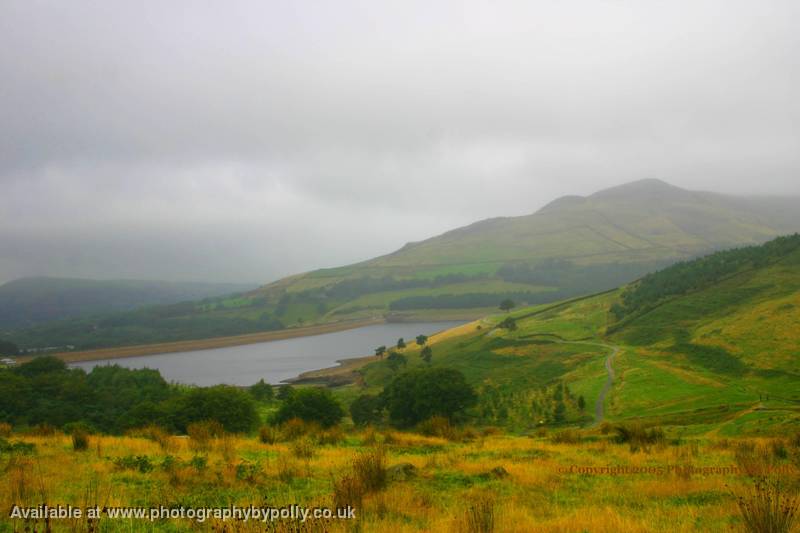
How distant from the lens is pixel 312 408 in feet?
139

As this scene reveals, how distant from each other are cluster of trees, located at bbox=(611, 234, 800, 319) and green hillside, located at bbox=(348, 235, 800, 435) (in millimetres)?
253

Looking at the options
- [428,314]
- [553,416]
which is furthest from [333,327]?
[553,416]

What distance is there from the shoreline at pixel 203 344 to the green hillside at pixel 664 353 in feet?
283

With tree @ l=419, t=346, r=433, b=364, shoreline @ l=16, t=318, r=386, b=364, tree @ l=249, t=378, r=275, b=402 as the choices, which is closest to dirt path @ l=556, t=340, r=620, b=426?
tree @ l=419, t=346, r=433, b=364

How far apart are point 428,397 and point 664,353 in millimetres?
31480

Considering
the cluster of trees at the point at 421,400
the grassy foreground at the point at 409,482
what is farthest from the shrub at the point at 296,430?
the cluster of trees at the point at 421,400

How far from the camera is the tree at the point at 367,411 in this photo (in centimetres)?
5381

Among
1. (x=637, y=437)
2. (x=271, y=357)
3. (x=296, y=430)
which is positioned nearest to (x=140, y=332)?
(x=271, y=357)

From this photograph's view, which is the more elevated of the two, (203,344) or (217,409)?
(217,409)

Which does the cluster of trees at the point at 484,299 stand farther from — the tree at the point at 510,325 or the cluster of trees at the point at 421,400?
the cluster of trees at the point at 421,400

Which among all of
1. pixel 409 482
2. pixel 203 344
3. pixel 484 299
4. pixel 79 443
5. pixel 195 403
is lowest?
pixel 203 344

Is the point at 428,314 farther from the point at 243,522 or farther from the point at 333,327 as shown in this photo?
the point at 243,522

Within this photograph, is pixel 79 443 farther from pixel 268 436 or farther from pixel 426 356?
pixel 426 356

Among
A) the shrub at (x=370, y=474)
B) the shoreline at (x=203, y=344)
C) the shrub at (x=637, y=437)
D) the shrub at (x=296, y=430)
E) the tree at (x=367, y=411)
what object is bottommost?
the tree at (x=367, y=411)
